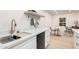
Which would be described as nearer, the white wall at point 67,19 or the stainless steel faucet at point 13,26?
the white wall at point 67,19

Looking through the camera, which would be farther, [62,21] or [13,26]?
[13,26]

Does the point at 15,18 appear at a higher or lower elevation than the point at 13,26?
higher

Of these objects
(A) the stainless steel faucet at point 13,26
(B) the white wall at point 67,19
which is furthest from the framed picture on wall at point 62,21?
(A) the stainless steel faucet at point 13,26

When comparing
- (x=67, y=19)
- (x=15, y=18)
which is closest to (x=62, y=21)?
(x=67, y=19)

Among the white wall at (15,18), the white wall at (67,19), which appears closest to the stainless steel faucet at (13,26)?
the white wall at (15,18)

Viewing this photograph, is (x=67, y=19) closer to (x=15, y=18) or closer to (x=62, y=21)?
(x=62, y=21)

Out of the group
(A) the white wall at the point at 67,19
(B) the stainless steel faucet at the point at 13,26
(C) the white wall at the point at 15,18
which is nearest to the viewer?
(A) the white wall at the point at 67,19

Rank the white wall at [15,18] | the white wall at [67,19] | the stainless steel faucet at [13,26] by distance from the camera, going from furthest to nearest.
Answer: the stainless steel faucet at [13,26], the white wall at [15,18], the white wall at [67,19]

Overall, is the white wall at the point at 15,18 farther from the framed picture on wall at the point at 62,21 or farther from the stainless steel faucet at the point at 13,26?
the framed picture on wall at the point at 62,21

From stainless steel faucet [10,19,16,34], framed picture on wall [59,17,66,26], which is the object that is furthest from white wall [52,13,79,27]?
stainless steel faucet [10,19,16,34]

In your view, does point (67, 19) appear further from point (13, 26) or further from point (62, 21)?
point (13, 26)

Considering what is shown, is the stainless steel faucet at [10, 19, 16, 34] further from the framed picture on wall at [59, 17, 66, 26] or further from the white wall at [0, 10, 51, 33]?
the framed picture on wall at [59, 17, 66, 26]
